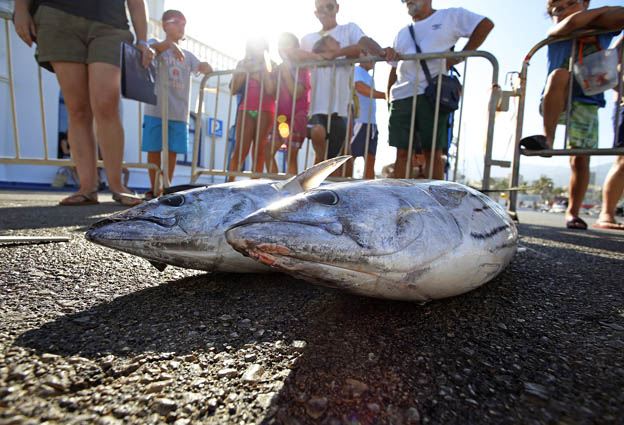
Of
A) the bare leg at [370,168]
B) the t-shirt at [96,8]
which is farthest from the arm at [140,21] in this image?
the bare leg at [370,168]

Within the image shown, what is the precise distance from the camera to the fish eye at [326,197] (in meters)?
0.94

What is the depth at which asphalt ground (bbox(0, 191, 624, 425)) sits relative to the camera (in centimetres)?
63

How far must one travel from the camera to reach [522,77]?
345cm

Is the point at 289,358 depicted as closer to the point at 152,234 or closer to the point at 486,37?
the point at 152,234

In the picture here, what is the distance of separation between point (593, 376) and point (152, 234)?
128 cm

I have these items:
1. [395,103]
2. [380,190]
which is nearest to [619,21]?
[395,103]

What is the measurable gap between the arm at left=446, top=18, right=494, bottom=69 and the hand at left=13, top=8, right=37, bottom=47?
4.08 metres

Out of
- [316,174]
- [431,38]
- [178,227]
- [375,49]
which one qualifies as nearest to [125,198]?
[178,227]

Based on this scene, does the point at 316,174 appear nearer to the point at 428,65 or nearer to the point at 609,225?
the point at 428,65

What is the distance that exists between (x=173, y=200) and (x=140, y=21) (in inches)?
118

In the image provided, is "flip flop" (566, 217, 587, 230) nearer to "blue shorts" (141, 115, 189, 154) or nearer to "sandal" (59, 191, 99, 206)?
"blue shorts" (141, 115, 189, 154)

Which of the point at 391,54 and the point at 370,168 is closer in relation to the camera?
the point at 391,54

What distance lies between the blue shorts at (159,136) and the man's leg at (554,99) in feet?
15.3

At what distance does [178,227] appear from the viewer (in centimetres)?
122
